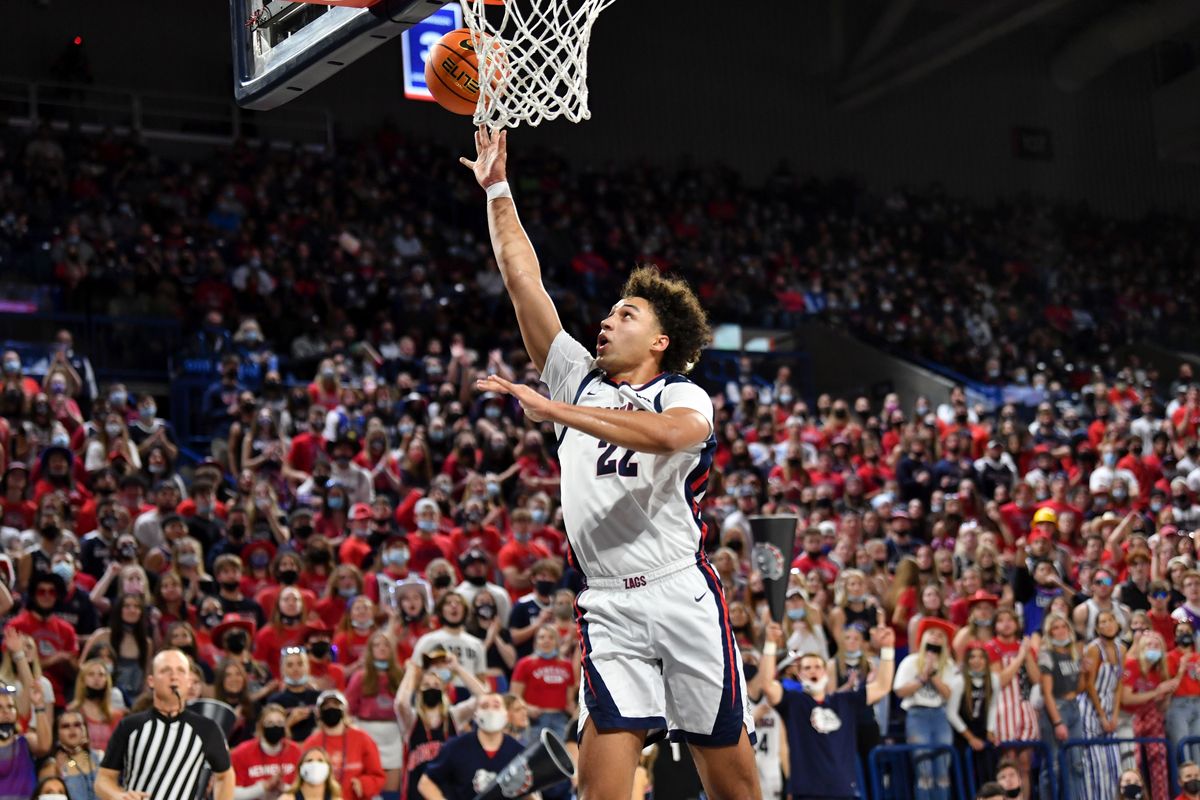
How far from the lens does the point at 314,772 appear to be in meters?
Answer: 8.95

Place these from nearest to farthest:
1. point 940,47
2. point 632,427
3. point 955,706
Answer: point 632,427 → point 955,706 → point 940,47

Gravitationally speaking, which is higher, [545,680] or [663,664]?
[663,664]

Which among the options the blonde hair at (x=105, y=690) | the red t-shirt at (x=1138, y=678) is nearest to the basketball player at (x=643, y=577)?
the blonde hair at (x=105, y=690)

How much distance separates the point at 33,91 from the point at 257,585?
13.0 meters

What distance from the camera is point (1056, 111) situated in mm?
31750

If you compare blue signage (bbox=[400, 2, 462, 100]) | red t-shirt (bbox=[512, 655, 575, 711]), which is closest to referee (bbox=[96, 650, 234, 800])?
red t-shirt (bbox=[512, 655, 575, 711])

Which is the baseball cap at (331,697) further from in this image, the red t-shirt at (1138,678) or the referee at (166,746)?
the red t-shirt at (1138,678)

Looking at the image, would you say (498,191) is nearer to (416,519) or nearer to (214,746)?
(214,746)

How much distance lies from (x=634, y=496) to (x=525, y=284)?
34.8 inches

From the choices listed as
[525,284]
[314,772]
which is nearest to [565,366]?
[525,284]

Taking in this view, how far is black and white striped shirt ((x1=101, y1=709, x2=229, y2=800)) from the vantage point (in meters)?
7.72

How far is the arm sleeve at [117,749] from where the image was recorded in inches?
303

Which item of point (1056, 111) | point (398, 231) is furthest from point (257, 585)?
point (1056, 111)

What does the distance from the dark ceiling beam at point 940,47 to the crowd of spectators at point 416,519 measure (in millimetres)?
6835
